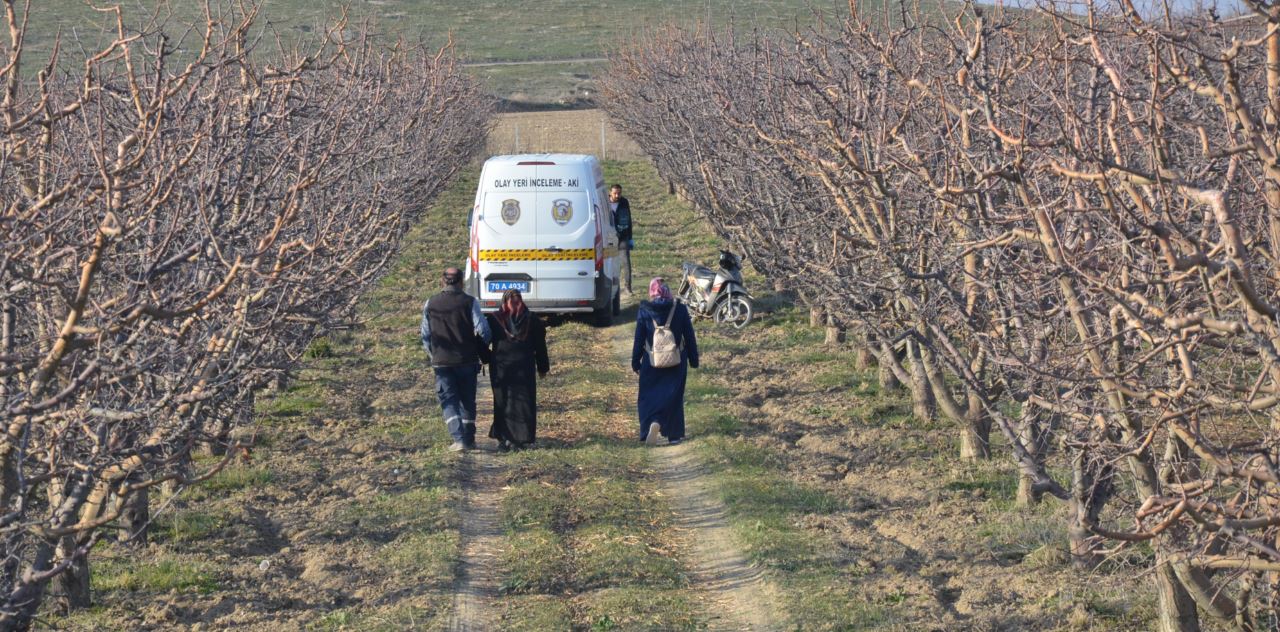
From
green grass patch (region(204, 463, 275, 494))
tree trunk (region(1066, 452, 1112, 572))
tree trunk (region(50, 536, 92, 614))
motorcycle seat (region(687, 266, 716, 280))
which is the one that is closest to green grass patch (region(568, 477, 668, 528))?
green grass patch (region(204, 463, 275, 494))

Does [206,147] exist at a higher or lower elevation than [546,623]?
higher

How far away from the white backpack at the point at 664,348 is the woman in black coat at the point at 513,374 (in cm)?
107

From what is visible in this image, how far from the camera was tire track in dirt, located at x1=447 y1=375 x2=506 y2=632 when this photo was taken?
26.6 feet

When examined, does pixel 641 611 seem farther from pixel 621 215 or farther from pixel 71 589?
pixel 621 215

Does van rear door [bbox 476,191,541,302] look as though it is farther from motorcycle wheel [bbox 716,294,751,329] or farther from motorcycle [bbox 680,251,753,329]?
motorcycle wheel [bbox 716,294,751,329]

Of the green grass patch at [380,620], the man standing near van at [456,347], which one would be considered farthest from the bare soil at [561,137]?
the green grass patch at [380,620]

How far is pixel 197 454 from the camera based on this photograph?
12203mm

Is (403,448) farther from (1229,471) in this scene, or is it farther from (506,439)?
(1229,471)

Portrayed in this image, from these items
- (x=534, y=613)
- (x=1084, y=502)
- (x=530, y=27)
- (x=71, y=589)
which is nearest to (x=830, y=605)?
(x=1084, y=502)

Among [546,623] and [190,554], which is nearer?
[546,623]

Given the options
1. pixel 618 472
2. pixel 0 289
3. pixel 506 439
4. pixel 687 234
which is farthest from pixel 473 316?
pixel 687 234

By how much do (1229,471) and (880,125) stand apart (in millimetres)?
5215

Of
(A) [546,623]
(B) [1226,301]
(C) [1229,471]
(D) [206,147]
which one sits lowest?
(A) [546,623]

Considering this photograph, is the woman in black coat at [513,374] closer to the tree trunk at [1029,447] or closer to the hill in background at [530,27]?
the tree trunk at [1029,447]
